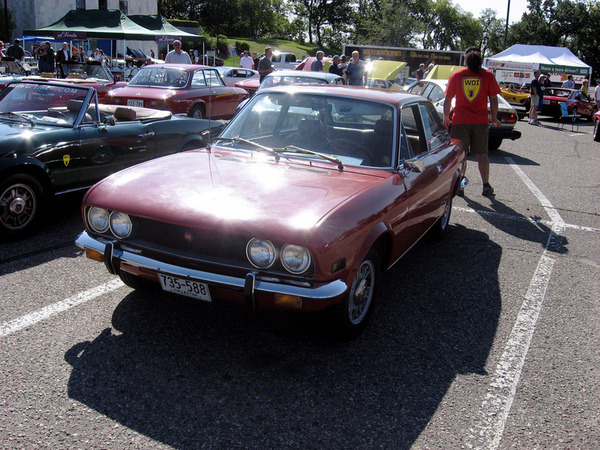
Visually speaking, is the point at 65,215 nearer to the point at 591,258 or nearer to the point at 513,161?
the point at 591,258

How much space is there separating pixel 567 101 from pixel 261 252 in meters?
22.1

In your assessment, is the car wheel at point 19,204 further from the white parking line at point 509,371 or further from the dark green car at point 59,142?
the white parking line at point 509,371

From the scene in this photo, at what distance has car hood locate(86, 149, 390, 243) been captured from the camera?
3023 mm

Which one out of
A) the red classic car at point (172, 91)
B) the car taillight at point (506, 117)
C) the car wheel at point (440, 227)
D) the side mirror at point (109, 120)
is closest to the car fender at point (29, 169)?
the side mirror at point (109, 120)

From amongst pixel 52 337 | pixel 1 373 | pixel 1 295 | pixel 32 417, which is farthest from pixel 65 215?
pixel 32 417

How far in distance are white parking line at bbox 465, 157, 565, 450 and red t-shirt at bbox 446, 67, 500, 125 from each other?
2.58 m

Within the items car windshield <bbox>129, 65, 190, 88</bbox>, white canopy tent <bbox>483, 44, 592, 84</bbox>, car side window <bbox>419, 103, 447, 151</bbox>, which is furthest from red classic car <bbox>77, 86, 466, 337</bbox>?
white canopy tent <bbox>483, 44, 592, 84</bbox>

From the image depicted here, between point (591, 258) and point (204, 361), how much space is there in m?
4.24

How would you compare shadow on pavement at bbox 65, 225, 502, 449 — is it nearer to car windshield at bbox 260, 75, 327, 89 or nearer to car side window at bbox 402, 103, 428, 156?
car side window at bbox 402, 103, 428, 156

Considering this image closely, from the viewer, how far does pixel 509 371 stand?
10.9 ft

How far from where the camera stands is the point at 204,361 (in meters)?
3.21

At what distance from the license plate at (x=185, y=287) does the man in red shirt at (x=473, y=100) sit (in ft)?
17.7

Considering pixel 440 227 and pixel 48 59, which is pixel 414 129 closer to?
pixel 440 227

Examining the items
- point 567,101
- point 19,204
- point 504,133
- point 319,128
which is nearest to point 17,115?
point 19,204
